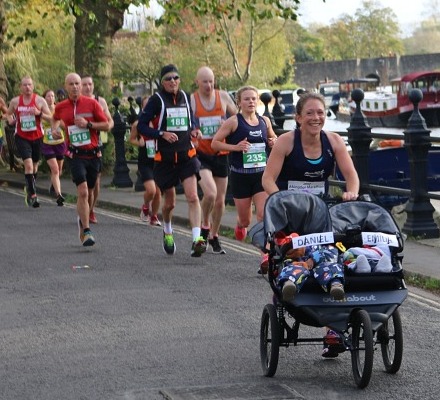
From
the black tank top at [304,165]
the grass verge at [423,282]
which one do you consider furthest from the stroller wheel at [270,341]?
the grass verge at [423,282]

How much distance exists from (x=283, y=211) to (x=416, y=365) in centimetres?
122

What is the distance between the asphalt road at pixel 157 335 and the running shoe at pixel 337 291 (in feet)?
1.75

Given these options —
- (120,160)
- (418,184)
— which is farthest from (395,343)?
(120,160)

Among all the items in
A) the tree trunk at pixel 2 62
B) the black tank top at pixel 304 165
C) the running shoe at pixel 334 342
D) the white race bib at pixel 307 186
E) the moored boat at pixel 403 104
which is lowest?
the moored boat at pixel 403 104

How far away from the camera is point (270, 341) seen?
7785 mm

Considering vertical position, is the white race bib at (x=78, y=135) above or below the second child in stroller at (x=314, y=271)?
above

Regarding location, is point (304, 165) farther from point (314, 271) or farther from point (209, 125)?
point (209, 125)

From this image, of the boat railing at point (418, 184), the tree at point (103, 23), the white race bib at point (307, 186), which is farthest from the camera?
the tree at point (103, 23)

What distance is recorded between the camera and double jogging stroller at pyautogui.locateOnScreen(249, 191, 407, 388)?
7.32 m

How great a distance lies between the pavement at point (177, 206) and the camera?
12.1m

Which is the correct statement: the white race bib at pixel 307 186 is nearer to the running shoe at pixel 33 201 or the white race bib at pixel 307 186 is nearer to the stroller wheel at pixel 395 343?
the stroller wheel at pixel 395 343

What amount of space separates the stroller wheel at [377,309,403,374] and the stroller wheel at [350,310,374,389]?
0.63ft

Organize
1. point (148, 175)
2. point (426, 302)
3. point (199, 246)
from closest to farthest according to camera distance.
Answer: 1. point (426, 302)
2. point (199, 246)
3. point (148, 175)

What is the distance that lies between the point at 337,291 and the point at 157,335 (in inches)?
88.6
